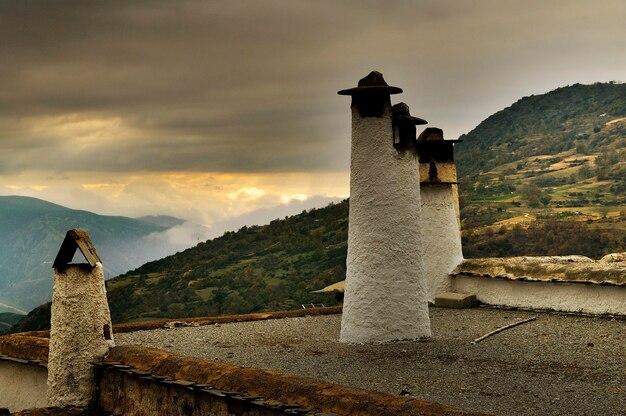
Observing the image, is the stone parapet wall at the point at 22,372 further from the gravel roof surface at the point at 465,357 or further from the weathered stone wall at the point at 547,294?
the weathered stone wall at the point at 547,294

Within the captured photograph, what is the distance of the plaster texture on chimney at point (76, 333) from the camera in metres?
10.9

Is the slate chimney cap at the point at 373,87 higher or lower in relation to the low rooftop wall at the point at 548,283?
higher

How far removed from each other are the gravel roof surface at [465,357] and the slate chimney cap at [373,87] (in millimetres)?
3853

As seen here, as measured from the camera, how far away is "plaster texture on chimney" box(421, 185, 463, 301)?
63.0 feet

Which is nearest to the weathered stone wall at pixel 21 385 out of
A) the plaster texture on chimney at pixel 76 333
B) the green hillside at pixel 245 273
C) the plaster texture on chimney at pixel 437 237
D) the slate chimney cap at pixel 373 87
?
the plaster texture on chimney at pixel 76 333

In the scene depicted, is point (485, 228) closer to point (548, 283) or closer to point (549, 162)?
point (549, 162)

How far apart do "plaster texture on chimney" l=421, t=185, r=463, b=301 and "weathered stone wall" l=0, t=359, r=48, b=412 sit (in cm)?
921

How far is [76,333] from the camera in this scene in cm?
1094

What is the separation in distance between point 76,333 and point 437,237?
32.7ft

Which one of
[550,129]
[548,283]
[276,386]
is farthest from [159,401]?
[550,129]

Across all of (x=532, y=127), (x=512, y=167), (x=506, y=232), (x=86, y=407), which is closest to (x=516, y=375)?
(x=86, y=407)

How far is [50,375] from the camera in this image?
1105 centimetres

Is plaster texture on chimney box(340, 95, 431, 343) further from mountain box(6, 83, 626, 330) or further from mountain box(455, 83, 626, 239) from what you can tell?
mountain box(455, 83, 626, 239)

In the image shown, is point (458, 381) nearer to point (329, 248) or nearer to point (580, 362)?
point (580, 362)
